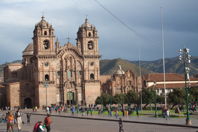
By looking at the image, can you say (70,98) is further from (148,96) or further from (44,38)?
(148,96)

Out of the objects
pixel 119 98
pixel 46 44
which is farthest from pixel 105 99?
pixel 46 44

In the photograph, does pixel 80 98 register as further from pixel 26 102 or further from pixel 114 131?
pixel 114 131

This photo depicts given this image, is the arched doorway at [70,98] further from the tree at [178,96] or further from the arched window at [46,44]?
the tree at [178,96]

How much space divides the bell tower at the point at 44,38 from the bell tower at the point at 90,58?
263 inches

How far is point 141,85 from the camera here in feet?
339

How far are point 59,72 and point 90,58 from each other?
7.41 meters

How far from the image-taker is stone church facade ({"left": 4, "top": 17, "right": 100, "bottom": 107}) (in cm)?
8906

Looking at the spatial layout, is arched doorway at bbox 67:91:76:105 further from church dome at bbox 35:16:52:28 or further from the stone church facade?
church dome at bbox 35:16:52:28

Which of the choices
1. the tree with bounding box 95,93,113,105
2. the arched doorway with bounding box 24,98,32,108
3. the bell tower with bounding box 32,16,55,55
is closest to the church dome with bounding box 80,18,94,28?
the bell tower with bounding box 32,16,55,55

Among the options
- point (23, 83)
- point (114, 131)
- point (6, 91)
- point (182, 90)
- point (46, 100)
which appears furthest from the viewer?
point (6, 91)

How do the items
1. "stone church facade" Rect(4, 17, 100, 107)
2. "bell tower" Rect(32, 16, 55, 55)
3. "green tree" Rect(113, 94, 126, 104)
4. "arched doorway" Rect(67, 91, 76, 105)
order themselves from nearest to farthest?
"green tree" Rect(113, 94, 126, 104) → "stone church facade" Rect(4, 17, 100, 107) → "bell tower" Rect(32, 16, 55, 55) → "arched doorway" Rect(67, 91, 76, 105)

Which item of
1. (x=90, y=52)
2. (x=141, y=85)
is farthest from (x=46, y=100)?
(x=141, y=85)

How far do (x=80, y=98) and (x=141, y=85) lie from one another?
1784cm

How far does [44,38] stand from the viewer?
3556 inches
